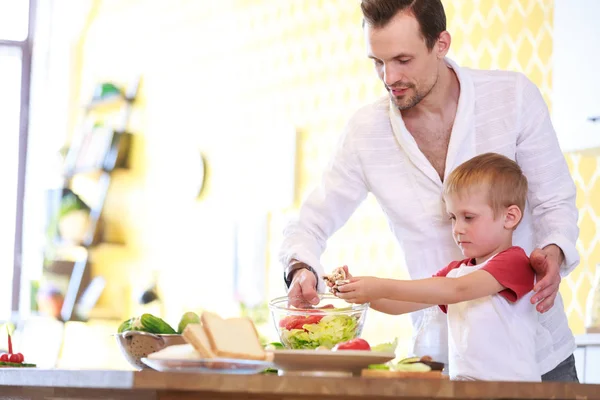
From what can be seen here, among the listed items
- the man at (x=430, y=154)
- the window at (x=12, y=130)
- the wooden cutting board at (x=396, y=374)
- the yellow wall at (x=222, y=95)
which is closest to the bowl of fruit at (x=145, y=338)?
the man at (x=430, y=154)

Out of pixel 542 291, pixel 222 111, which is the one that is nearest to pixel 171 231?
pixel 222 111

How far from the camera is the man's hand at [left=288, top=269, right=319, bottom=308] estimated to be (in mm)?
1942

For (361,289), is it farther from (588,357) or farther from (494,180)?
(588,357)

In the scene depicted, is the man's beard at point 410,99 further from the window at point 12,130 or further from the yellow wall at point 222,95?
the window at point 12,130

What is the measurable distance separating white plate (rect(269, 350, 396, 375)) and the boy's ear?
782 mm

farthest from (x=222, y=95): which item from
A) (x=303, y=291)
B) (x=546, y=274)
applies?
(x=546, y=274)

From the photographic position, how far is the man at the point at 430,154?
6.80 feet

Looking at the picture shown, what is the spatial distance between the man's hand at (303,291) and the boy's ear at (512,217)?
16.6 inches

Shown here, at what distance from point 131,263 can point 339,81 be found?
1948 mm

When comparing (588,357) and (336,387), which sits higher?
(336,387)

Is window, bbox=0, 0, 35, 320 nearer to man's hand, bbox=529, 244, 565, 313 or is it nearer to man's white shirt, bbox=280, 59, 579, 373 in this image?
man's white shirt, bbox=280, 59, 579, 373

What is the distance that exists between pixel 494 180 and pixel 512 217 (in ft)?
0.31

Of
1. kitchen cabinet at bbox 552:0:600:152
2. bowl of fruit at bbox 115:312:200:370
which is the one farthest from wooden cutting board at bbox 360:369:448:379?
kitchen cabinet at bbox 552:0:600:152

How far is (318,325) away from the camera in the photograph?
5.80ft
